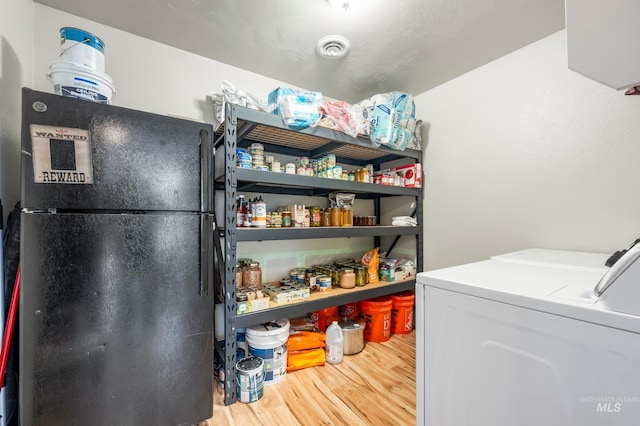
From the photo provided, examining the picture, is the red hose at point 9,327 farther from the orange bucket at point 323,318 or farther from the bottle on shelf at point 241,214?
the orange bucket at point 323,318

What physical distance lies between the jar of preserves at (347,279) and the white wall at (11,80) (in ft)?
5.92

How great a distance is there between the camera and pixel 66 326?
0.91 metres

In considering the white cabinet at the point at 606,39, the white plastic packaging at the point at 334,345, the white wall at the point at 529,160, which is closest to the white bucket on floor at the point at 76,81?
the white cabinet at the point at 606,39

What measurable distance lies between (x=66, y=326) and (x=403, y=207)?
2302 mm

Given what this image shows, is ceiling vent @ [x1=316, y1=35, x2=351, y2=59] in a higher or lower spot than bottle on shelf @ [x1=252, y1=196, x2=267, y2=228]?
higher

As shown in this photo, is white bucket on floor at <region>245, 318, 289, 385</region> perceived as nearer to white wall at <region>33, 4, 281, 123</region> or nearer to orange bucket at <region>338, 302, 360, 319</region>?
orange bucket at <region>338, 302, 360, 319</region>

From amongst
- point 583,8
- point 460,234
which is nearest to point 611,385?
point 583,8

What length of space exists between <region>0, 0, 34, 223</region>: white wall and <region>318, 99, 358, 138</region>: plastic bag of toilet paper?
1.41m

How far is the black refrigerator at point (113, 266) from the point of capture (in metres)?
0.88

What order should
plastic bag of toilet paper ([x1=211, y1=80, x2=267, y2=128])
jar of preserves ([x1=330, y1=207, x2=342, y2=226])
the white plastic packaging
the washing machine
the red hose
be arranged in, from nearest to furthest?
the washing machine, the red hose, plastic bag of toilet paper ([x1=211, y1=80, x2=267, y2=128]), the white plastic packaging, jar of preserves ([x1=330, y1=207, x2=342, y2=226])

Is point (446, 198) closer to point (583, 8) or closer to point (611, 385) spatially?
point (583, 8)

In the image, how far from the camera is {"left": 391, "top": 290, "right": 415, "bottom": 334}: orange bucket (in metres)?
2.05

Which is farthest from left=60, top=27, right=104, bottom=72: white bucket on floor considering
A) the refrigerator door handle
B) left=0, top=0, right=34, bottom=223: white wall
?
the refrigerator door handle

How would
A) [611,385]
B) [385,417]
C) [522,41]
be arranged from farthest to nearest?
[522,41] → [385,417] → [611,385]
